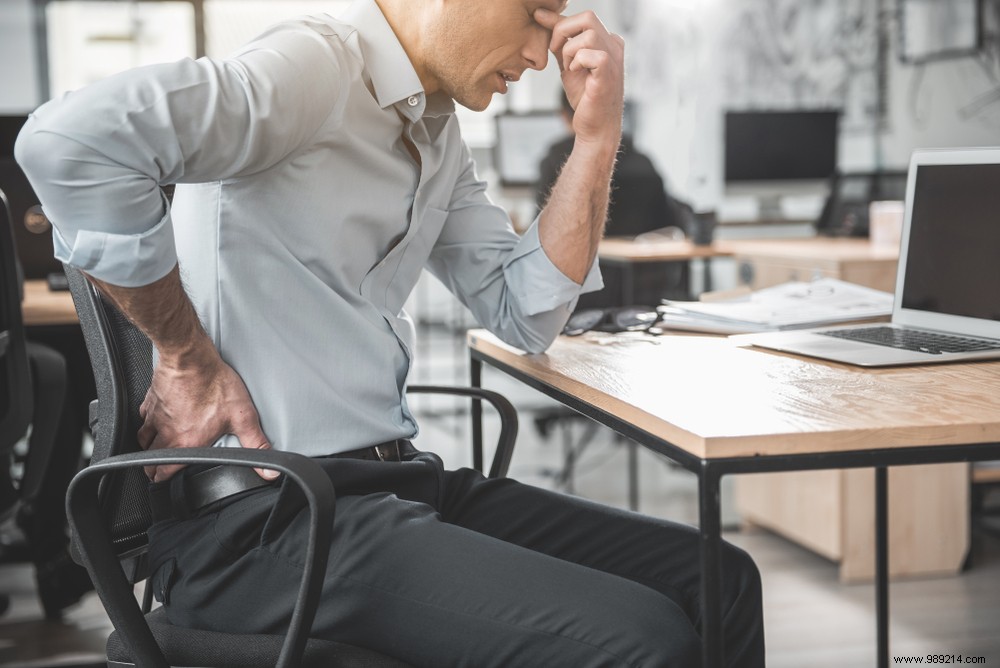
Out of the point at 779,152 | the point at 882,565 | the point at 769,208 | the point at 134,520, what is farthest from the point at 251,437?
the point at 769,208

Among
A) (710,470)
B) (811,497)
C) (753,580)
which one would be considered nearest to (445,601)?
(710,470)

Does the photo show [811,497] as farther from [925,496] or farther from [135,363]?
[135,363]

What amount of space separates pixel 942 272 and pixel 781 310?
281 millimetres

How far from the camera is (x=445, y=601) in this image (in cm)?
104

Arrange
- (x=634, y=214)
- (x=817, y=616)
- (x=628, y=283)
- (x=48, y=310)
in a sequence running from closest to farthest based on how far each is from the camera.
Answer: (x=48, y=310)
(x=817, y=616)
(x=628, y=283)
(x=634, y=214)

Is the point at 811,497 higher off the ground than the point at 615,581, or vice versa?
the point at 615,581

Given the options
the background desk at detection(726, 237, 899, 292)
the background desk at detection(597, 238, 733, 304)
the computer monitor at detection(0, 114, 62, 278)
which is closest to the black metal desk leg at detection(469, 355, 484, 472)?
the background desk at detection(726, 237, 899, 292)

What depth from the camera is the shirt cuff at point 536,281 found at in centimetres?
151

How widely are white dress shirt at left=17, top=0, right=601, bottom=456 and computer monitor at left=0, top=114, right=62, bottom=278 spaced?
5.87 ft

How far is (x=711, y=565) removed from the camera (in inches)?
36.8

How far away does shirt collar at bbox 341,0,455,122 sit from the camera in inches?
50.8

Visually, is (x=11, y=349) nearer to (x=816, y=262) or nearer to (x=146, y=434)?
(x=146, y=434)

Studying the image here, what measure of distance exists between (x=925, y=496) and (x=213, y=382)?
87.8 inches

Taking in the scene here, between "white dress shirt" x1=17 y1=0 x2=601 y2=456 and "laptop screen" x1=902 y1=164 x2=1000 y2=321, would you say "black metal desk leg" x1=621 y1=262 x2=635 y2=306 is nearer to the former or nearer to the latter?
"laptop screen" x1=902 y1=164 x2=1000 y2=321
